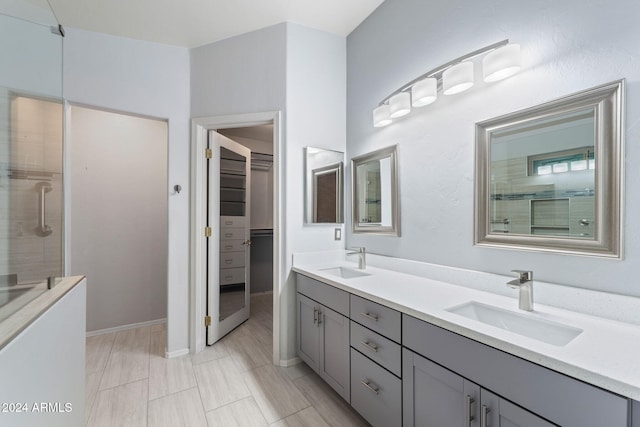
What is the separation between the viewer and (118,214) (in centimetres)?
288

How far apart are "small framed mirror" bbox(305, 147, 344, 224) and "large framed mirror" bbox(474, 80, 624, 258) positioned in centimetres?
118

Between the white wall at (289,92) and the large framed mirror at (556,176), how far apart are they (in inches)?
51.0

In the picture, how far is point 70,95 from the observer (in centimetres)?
214

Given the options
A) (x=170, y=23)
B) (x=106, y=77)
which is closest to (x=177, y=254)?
(x=106, y=77)

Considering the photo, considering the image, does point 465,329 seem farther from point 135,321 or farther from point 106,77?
point 135,321

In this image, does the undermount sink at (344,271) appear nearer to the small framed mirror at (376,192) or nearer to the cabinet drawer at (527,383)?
the small framed mirror at (376,192)

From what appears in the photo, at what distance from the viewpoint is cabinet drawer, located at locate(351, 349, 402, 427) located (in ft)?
4.21

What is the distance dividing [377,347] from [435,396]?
0.35 m

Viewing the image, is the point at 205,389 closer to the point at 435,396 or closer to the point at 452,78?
the point at 435,396

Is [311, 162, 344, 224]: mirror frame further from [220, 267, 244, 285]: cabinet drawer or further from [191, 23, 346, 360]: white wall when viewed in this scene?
[220, 267, 244, 285]: cabinet drawer

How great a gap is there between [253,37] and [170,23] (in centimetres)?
65

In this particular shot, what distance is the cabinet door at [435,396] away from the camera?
0.98 metres

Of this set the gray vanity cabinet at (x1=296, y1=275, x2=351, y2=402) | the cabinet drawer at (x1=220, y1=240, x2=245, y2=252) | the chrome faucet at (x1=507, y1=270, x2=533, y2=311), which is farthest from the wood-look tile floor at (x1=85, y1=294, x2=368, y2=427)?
the chrome faucet at (x1=507, y1=270, x2=533, y2=311)

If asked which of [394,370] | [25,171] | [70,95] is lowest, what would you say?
[394,370]
